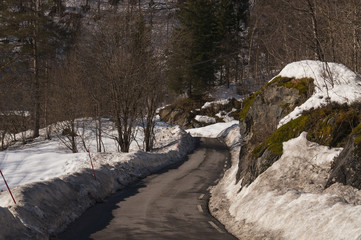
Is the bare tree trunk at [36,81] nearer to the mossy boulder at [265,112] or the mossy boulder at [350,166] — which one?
the mossy boulder at [265,112]

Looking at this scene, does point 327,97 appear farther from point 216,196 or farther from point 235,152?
point 235,152

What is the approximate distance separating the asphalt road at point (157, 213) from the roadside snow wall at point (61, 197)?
39 cm

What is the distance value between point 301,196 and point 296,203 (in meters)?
0.32

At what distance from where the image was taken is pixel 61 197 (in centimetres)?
1134

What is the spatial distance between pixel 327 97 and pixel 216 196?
211 inches

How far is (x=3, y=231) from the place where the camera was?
732 cm

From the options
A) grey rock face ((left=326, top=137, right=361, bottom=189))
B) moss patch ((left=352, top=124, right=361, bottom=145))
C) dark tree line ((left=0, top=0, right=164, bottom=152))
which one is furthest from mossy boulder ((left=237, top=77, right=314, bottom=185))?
dark tree line ((left=0, top=0, right=164, bottom=152))

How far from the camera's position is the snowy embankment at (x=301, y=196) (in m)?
7.06

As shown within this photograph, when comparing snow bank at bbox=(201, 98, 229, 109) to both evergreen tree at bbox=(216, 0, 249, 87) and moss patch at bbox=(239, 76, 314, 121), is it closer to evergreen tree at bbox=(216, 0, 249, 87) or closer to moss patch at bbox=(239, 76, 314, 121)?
evergreen tree at bbox=(216, 0, 249, 87)

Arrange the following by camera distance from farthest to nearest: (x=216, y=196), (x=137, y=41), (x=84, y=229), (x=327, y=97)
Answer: (x=137, y=41) < (x=216, y=196) < (x=327, y=97) < (x=84, y=229)

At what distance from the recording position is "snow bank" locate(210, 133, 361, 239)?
690 cm

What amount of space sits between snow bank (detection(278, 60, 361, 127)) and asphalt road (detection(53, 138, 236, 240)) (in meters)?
4.59

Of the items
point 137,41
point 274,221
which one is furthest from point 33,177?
point 274,221

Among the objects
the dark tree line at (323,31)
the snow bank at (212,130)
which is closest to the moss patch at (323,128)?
the dark tree line at (323,31)
